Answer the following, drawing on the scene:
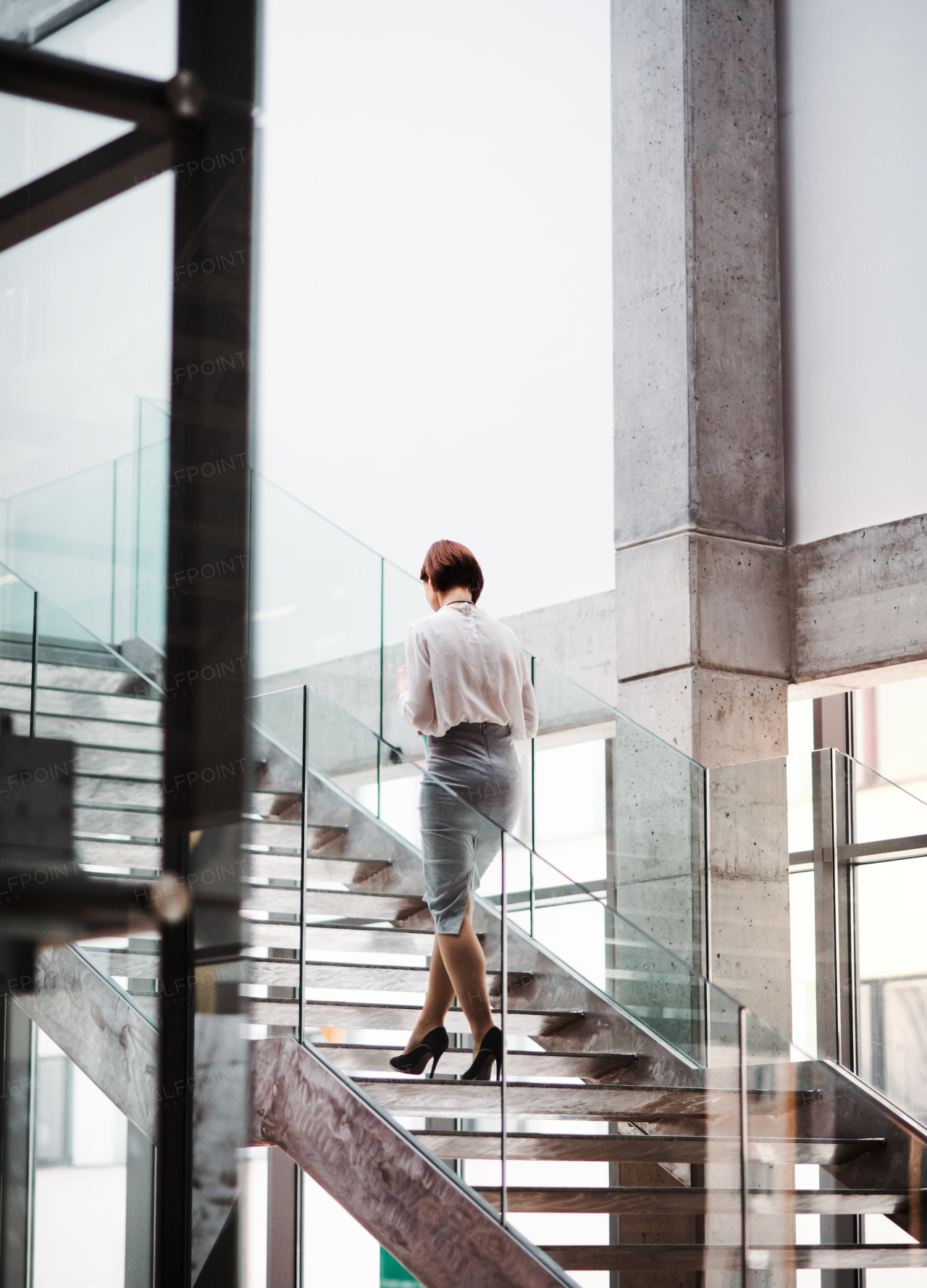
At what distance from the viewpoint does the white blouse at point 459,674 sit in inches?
172

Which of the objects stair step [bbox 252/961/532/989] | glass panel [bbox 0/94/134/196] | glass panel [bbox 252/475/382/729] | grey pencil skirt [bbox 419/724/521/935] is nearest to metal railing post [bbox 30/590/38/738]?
glass panel [bbox 0/94/134/196]

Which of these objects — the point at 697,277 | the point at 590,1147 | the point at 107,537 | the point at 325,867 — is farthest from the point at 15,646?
the point at 697,277

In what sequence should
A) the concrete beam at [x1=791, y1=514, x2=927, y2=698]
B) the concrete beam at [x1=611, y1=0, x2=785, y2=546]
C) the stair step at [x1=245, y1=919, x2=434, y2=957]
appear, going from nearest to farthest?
the stair step at [x1=245, y1=919, x2=434, y2=957], the concrete beam at [x1=791, y1=514, x2=927, y2=698], the concrete beam at [x1=611, y1=0, x2=785, y2=546]

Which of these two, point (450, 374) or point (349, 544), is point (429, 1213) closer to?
point (349, 544)

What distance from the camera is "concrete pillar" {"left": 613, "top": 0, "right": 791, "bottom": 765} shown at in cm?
707

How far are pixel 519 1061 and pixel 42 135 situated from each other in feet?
11.4

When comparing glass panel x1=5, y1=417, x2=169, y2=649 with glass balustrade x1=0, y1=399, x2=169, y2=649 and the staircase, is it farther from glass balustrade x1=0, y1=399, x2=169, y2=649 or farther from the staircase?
the staircase

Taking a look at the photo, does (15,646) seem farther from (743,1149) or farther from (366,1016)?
(366,1016)

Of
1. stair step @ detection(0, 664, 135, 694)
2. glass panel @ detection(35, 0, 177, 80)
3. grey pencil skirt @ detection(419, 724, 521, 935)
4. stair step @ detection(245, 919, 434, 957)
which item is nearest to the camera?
glass panel @ detection(35, 0, 177, 80)

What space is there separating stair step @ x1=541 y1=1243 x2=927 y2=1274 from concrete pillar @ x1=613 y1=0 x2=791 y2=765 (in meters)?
2.75

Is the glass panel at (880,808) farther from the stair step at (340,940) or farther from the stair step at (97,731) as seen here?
the stair step at (97,731)

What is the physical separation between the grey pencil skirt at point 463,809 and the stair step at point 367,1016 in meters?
0.39

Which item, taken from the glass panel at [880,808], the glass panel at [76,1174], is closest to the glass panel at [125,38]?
the glass panel at [76,1174]

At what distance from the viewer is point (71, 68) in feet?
6.49
